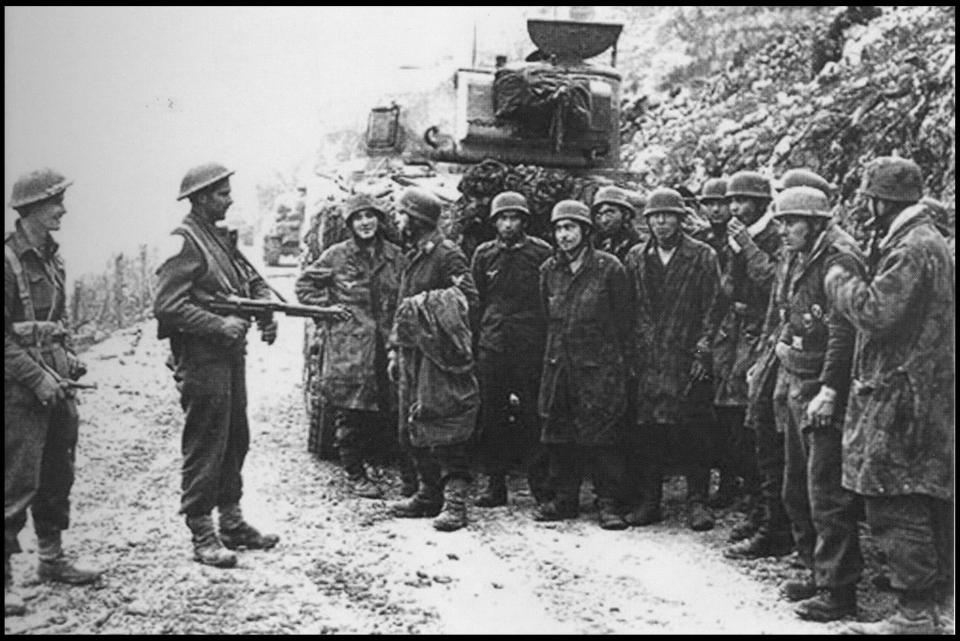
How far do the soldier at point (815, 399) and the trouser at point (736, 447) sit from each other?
1001 millimetres

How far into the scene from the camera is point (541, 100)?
328 inches

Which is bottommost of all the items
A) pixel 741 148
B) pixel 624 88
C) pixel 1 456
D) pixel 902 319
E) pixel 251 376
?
pixel 251 376

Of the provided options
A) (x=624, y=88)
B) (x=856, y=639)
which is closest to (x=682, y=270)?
(x=856, y=639)

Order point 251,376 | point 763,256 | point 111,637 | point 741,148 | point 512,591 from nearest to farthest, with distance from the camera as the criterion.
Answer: point 111,637
point 512,591
point 763,256
point 251,376
point 741,148

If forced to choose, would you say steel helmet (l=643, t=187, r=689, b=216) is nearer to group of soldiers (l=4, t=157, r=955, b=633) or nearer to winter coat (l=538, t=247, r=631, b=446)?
group of soldiers (l=4, t=157, r=955, b=633)

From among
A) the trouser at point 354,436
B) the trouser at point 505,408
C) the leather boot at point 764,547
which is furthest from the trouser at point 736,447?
the trouser at point 354,436

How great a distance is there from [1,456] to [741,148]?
9.43m

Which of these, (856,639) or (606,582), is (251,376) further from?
(856,639)

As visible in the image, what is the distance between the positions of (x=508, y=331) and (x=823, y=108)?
18.8 ft

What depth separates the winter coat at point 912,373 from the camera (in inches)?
171

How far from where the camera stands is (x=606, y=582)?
17.1 ft

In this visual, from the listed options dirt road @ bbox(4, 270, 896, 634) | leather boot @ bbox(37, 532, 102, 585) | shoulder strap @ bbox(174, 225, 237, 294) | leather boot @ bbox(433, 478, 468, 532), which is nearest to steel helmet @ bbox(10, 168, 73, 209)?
shoulder strap @ bbox(174, 225, 237, 294)

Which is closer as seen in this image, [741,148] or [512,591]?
[512,591]

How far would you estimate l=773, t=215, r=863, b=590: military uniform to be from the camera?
4.71m
